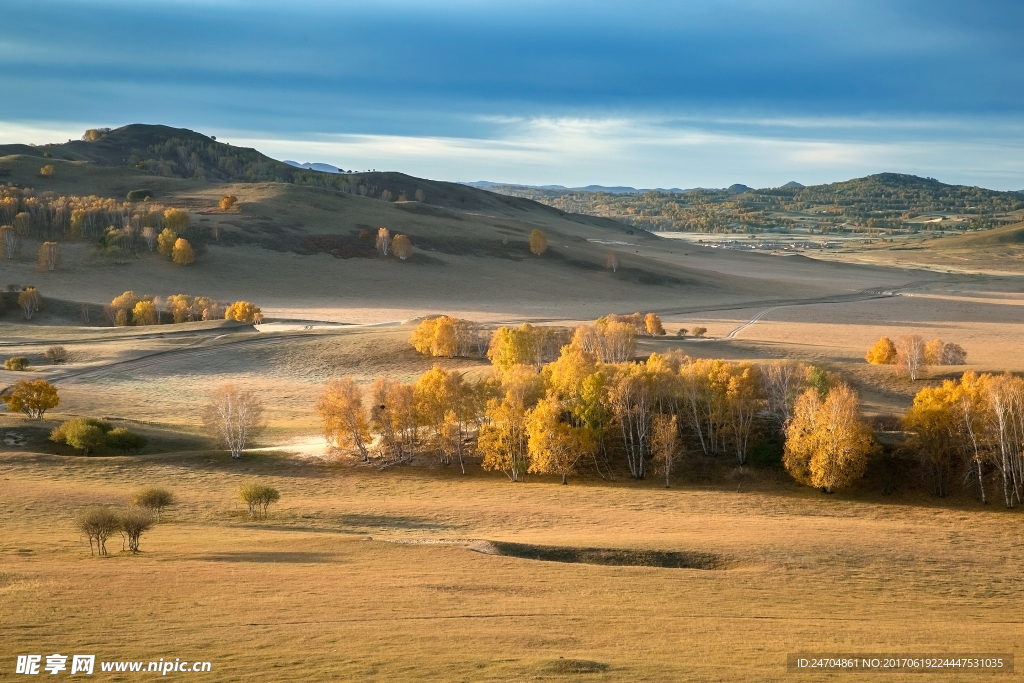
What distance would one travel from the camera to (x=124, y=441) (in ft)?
157

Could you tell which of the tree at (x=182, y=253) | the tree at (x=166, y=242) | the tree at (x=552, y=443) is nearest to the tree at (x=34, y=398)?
the tree at (x=552, y=443)

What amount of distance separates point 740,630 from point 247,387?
52.3 metres

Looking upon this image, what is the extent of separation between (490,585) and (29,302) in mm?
92431

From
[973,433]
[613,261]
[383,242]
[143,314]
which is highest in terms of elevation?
[383,242]

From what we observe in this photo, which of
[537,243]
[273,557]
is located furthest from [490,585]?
[537,243]

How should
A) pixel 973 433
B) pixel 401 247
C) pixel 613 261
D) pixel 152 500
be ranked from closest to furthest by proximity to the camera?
pixel 152 500, pixel 973 433, pixel 401 247, pixel 613 261

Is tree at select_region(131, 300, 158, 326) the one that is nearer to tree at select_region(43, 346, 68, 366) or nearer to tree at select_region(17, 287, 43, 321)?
tree at select_region(17, 287, 43, 321)

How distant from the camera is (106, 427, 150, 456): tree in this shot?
1869 inches

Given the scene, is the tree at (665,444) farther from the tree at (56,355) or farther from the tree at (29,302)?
the tree at (29,302)

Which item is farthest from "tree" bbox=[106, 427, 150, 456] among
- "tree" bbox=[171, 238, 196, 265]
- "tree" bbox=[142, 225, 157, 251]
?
"tree" bbox=[142, 225, 157, 251]

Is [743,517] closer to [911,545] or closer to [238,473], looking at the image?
[911,545]

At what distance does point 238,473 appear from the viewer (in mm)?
44500

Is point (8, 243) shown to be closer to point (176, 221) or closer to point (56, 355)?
point (176, 221)

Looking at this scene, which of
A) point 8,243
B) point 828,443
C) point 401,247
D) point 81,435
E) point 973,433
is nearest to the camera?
point 828,443
